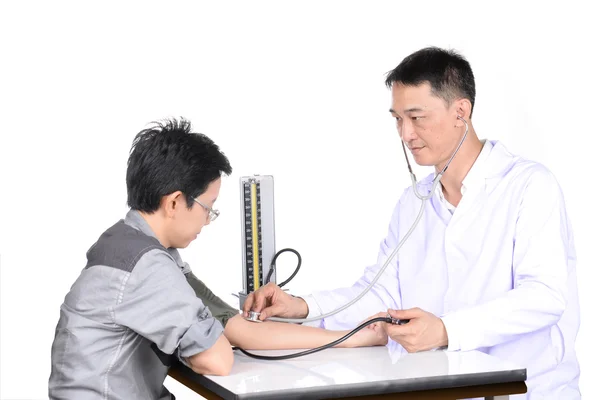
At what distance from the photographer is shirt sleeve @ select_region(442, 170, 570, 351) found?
2100 millimetres

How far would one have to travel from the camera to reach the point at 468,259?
2389 mm

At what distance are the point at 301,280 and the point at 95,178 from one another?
3.47ft

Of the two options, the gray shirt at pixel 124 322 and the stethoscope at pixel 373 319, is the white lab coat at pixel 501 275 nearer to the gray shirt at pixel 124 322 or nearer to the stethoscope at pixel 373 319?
the stethoscope at pixel 373 319

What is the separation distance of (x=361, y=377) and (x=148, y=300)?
48 cm

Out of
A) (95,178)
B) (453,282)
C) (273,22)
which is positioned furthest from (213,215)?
(273,22)

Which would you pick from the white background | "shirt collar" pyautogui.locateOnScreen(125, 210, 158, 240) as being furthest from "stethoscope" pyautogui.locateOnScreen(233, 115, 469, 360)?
the white background

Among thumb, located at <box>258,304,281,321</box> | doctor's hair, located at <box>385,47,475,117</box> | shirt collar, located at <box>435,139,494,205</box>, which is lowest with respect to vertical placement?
thumb, located at <box>258,304,281,321</box>

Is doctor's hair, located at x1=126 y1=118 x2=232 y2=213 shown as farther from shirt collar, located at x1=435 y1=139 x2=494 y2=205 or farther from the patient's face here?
shirt collar, located at x1=435 y1=139 x2=494 y2=205

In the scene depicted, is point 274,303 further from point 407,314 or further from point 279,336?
point 407,314

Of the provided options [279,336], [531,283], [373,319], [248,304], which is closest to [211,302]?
[248,304]

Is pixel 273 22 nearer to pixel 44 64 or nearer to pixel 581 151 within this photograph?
pixel 44 64

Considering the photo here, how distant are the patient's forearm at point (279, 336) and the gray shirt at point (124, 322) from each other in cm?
25

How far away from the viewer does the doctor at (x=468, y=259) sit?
7.00ft

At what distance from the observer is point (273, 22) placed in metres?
3.92
